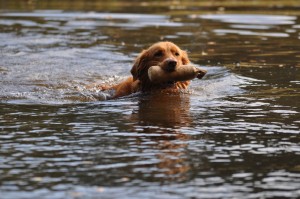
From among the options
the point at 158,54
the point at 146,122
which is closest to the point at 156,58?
the point at 158,54

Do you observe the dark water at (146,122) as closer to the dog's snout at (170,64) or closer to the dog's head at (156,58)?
the dog's head at (156,58)

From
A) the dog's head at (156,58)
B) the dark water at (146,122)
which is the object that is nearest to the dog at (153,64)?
the dog's head at (156,58)

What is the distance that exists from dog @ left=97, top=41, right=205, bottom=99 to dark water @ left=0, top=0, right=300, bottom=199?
22cm

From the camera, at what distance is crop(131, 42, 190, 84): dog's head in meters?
9.63

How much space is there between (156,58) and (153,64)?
3.7 inches

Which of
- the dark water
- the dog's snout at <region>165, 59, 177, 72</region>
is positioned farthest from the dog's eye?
the dark water

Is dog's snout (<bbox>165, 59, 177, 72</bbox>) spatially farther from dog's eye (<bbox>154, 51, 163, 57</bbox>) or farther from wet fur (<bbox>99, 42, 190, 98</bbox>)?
dog's eye (<bbox>154, 51, 163, 57</bbox>)

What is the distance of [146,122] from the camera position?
26.2ft

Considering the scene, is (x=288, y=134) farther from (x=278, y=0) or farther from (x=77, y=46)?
(x=278, y=0)

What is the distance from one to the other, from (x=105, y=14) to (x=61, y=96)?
1504 centimetres

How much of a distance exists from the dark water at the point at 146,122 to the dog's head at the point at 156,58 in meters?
0.34

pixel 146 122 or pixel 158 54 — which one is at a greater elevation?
pixel 158 54

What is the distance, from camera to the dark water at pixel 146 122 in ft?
18.2

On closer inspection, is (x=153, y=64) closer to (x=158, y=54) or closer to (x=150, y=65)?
(x=150, y=65)
